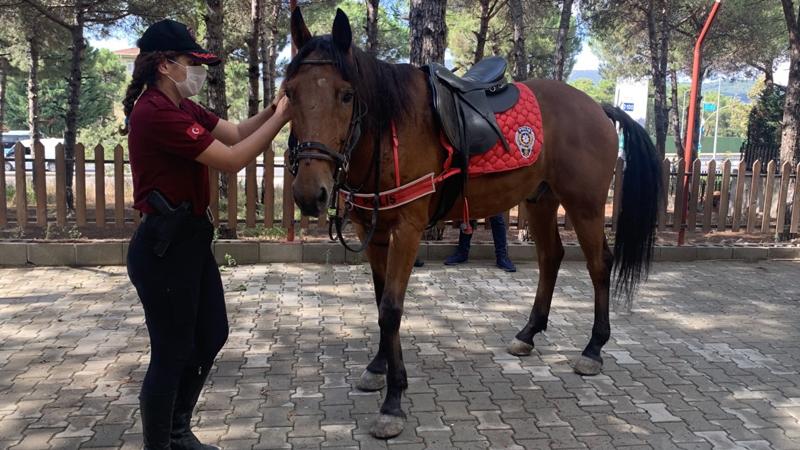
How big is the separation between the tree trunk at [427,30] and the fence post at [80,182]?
4.20m

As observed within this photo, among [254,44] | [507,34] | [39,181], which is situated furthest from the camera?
[507,34]

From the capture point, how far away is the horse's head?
2523 millimetres

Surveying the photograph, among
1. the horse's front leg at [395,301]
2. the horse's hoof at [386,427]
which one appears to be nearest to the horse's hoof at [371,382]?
the horse's front leg at [395,301]

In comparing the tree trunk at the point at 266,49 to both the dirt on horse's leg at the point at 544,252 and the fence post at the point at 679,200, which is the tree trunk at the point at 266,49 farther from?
the dirt on horse's leg at the point at 544,252

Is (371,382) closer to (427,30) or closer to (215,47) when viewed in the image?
(427,30)

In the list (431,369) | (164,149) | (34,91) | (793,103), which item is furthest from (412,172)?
Result: (34,91)

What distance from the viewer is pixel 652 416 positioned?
338 centimetres

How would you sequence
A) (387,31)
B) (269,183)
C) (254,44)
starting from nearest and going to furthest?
(269,183)
(254,44)
(387,31)

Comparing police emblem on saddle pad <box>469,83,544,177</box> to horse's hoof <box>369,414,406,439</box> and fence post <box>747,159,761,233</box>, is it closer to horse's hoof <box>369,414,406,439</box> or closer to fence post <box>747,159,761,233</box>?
horse's hoof <box>369,414,406,439</box>

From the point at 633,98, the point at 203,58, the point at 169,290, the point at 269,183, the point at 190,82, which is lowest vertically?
the point at 169,290

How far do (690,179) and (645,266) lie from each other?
14.2 ft

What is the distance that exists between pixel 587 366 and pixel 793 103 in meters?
8.55

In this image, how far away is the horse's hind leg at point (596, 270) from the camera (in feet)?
13.3

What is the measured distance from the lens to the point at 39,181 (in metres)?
7.13
